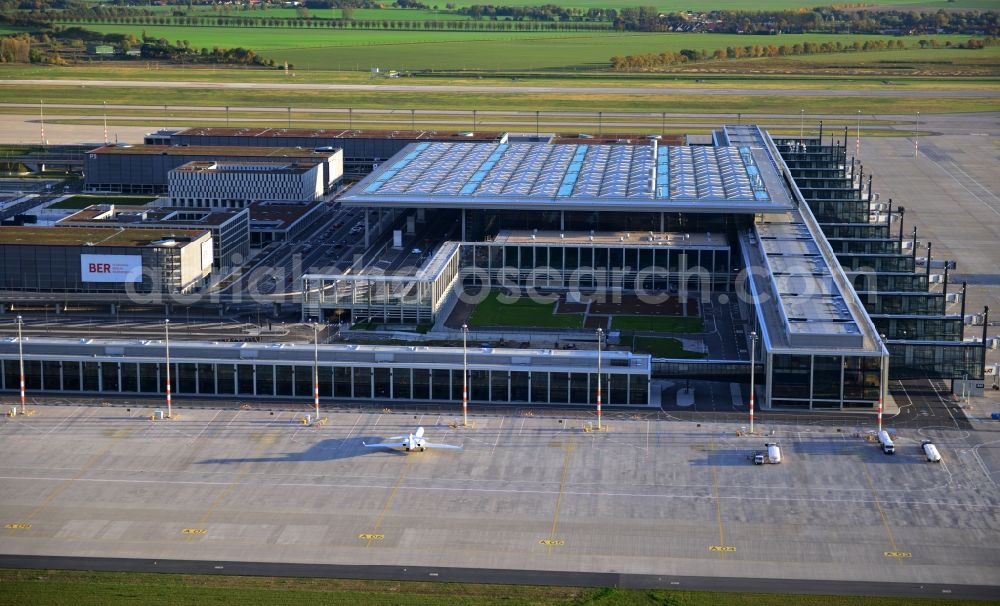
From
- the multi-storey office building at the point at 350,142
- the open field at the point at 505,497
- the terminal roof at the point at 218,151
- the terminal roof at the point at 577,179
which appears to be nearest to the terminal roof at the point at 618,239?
the terminal roof at the point at 577,179

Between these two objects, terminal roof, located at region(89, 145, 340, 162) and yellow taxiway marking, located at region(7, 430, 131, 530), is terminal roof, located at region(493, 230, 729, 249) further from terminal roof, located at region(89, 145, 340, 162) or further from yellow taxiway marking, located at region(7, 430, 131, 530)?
yellow taxiway marking, located at region(7, 430, 131, 530)

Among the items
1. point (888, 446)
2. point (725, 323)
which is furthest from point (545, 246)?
point (888, 446)

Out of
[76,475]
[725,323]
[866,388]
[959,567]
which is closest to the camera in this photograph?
[959,567]

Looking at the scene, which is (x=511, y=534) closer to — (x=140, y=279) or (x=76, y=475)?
(x=76, y=475)

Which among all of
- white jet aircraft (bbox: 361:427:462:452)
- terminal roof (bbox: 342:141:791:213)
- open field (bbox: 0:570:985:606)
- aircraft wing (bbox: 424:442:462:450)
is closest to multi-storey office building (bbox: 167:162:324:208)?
terminal roof (bbox: 342:141:791:213)

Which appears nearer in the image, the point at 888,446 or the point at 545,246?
the point at 888,446

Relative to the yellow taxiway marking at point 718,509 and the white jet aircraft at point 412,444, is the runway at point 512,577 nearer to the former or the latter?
the yellow taxiway marking at point 718,509
